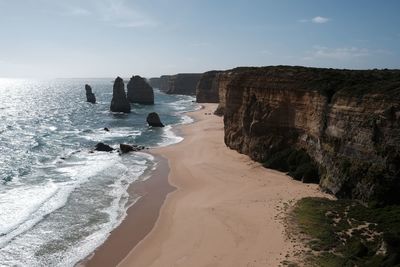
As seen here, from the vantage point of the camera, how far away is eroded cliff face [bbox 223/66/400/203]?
27.1 metres

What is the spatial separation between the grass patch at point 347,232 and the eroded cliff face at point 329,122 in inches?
77.1

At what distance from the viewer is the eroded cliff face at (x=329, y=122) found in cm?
2707

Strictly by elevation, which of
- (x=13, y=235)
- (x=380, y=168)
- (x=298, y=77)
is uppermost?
(x=298, y=77)

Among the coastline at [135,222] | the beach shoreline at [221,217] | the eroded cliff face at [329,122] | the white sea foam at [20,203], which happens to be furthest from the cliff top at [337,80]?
the white sea foam at [20,203]

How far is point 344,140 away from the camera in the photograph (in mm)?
30469

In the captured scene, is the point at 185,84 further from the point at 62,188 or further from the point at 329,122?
the point at 329,122

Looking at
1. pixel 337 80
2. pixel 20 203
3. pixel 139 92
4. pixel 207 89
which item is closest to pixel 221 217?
pixel 20 203

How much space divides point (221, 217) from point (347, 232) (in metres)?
8.06

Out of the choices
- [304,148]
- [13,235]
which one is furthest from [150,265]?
[304,148]

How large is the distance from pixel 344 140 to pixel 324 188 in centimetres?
384

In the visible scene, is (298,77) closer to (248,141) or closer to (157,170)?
(248,141)

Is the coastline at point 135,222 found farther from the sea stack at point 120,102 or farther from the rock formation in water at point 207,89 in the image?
the rock formation in water at point 207,89

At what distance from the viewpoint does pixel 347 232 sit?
23.1m

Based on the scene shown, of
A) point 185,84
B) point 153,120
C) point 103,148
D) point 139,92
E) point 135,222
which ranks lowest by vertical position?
point 135,222
